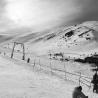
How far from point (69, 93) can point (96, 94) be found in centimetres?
264

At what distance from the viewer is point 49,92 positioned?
17062mm

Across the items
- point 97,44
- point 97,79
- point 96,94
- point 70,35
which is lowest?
point 96,94

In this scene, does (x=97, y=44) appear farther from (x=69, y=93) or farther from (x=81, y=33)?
(x=69, y=93)

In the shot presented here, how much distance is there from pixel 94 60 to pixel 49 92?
4322cm

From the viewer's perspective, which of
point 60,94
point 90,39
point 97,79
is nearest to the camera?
point 60,94

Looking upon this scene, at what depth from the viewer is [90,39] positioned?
117 metres

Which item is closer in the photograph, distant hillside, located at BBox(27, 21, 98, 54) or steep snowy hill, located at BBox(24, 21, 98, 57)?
steep snowy hill, located at BBox(24, 21, 98, 57)

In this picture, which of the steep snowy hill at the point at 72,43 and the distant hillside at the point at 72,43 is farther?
the distant hillside at the point at 72,43

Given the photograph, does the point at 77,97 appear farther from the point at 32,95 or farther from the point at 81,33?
the point at 81,33

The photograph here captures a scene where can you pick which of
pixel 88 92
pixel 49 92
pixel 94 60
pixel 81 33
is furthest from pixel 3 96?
pixel 81 33

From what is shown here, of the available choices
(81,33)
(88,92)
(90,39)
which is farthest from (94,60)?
(81,33)

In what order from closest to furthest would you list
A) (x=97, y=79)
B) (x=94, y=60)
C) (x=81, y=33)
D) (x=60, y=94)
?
(x=60, y=94) → (x=97, y=79) → (x=94, y=60) → (x=81, y=33)

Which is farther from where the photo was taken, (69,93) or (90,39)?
(90,39)

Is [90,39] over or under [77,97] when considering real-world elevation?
over
